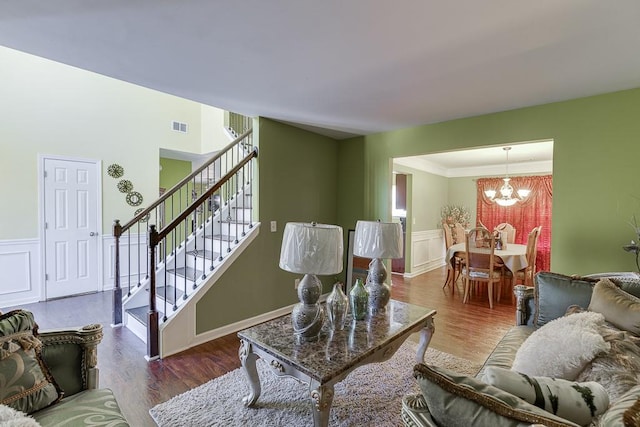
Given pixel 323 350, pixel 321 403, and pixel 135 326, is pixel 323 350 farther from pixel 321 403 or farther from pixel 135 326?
pixel 135 326

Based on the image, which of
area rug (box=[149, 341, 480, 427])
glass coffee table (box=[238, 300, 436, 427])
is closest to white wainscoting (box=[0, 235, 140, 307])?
area rug (box=[149, 341, 480, 427])

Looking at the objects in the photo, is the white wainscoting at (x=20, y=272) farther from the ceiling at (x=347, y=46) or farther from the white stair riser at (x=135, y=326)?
the ceiling at (x=347, y=46)

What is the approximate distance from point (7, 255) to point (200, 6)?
4707 millimetres

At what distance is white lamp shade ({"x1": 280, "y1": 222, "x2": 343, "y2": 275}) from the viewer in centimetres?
166

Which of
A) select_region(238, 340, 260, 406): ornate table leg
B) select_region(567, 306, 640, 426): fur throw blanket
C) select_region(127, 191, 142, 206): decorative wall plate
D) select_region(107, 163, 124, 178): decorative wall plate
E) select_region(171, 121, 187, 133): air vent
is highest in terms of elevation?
select_region(171, 121, 187, 133): air vent

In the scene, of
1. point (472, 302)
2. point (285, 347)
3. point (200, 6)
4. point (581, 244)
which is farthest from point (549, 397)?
point (472, 302)

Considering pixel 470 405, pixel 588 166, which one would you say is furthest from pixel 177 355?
pixel 588 166

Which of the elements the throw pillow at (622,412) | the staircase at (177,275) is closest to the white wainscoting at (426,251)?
the staircase at (177,275)

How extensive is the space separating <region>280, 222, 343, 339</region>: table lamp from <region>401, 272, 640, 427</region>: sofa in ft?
2.82

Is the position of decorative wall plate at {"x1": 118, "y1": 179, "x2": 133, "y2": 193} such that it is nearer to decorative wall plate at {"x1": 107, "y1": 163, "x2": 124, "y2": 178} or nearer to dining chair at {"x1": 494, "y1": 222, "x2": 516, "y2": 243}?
decorative wall plate at {"x1": 107, "y1": 163, "x2": 124, "y2": 178}

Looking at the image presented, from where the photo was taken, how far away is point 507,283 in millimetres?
5023

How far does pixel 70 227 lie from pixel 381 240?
4.88 meters

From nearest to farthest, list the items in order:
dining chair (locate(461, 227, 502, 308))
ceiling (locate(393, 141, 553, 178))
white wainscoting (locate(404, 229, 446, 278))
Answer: dining chair (locate(461, 227, 502, 308)) → ceiling (locate(393, 141, 553, 178)) → white wainscoting (locate(404, 229, 446, 278))

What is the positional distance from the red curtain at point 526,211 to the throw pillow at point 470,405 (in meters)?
6.72
